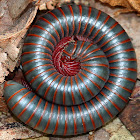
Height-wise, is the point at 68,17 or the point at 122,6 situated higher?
the point at 122,6

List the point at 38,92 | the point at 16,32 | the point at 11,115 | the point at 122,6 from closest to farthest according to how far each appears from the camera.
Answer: the point at 16,32, the point at 38,92, the point at 11,115, the point at 122,6

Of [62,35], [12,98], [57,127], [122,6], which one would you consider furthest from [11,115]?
[122,6]

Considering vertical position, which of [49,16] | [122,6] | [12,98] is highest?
[122,6]

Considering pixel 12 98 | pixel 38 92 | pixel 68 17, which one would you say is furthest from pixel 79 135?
pixel 68 17

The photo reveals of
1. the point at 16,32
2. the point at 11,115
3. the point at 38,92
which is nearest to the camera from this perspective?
the point at 16,32

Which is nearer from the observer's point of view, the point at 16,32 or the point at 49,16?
the point at 16,32

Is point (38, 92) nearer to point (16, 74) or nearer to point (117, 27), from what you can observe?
point (16, 74)
